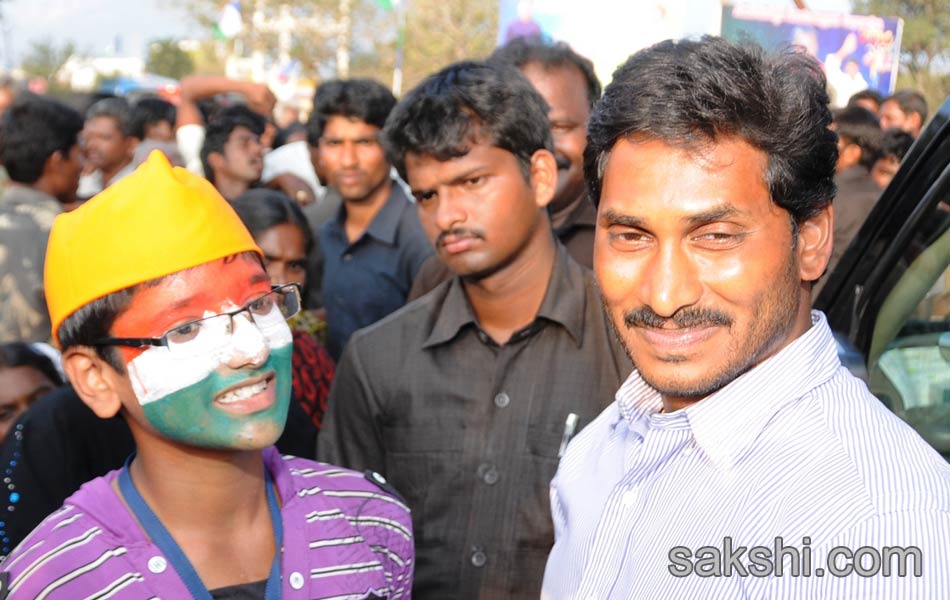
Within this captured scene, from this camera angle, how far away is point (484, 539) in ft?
9.28

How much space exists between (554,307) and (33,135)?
3.82 m

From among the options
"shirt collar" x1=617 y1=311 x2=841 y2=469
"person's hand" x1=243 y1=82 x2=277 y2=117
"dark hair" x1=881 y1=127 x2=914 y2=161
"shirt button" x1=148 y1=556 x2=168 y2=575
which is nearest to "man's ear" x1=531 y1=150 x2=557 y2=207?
"shirt collar" x1=617 y1=311 x2=841 y2=469

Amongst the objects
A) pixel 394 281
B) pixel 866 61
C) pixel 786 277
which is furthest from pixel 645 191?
pixel 866 61

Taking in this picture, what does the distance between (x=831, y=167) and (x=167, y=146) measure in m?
7.44

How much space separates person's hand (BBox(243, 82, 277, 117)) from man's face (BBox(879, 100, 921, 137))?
5.54m

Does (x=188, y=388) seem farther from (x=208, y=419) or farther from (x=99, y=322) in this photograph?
(x=99, y=322)

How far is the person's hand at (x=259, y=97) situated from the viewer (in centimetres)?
853

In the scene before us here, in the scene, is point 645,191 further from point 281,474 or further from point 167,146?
point 167,146

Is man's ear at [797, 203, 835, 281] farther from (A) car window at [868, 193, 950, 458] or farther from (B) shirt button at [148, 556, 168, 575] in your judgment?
(B) shirt button at [148, 556, 168, 575]

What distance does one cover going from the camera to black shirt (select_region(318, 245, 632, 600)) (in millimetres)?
2832

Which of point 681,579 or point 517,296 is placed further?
point 517,296

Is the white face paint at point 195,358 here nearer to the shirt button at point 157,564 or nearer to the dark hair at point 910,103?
the shirt button at point 157,564

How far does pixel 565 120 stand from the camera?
4.56 m

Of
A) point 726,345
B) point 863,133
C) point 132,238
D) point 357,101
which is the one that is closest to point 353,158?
point 357,101
